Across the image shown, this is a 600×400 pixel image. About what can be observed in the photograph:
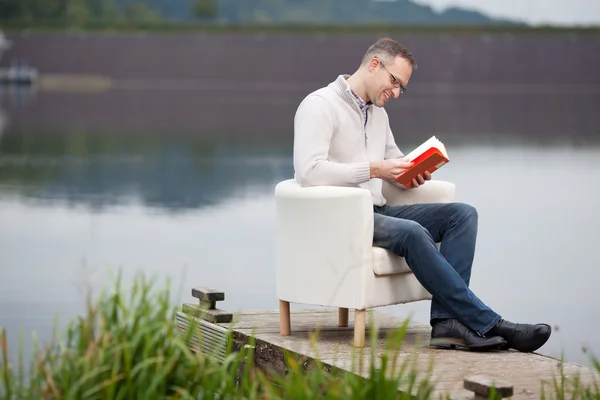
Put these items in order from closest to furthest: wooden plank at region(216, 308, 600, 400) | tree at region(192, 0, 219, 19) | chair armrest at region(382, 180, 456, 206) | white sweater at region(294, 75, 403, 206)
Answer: wooden plank at region(216, 308, 600, 400)
white sweater at region(294, 75, 403, 206)
chair armrest at region(382, 180, 456, 206)
tree at region(192, 0, 219, 19)

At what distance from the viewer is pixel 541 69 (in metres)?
65.1

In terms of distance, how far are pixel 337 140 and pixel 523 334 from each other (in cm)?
87

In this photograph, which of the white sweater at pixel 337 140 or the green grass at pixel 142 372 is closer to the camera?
the green grass at pixel 142 372

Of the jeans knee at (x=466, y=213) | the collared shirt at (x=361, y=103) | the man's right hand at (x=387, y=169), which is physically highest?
the collared shirt at (x=361, y=103)

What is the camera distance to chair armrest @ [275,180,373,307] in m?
3.97

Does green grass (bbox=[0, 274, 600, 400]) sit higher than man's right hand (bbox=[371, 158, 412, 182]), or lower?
lower

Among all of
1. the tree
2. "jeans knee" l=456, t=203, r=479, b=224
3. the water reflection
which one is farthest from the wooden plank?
the tree

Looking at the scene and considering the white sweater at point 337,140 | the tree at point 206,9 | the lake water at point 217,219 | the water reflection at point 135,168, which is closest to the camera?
the white sweater at point 337,140

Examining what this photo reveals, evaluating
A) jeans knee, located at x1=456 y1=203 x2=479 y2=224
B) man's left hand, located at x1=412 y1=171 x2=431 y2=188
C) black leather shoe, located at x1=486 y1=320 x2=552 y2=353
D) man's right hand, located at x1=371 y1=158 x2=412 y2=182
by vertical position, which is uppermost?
man's right hand, located at x1=371 y1=158 x2=412 y2=182

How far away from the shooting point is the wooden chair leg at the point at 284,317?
167 inches

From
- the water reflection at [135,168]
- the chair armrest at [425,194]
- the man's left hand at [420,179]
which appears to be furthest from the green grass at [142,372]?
the water reflection at [135,168]

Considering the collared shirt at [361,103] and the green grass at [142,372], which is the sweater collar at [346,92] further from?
the green grass at [142,372]

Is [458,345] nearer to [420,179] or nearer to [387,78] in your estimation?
[420,179]

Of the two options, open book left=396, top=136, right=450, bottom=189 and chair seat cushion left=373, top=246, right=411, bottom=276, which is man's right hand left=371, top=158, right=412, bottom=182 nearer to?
open book left=396, top=136, right=450, bottom=189
